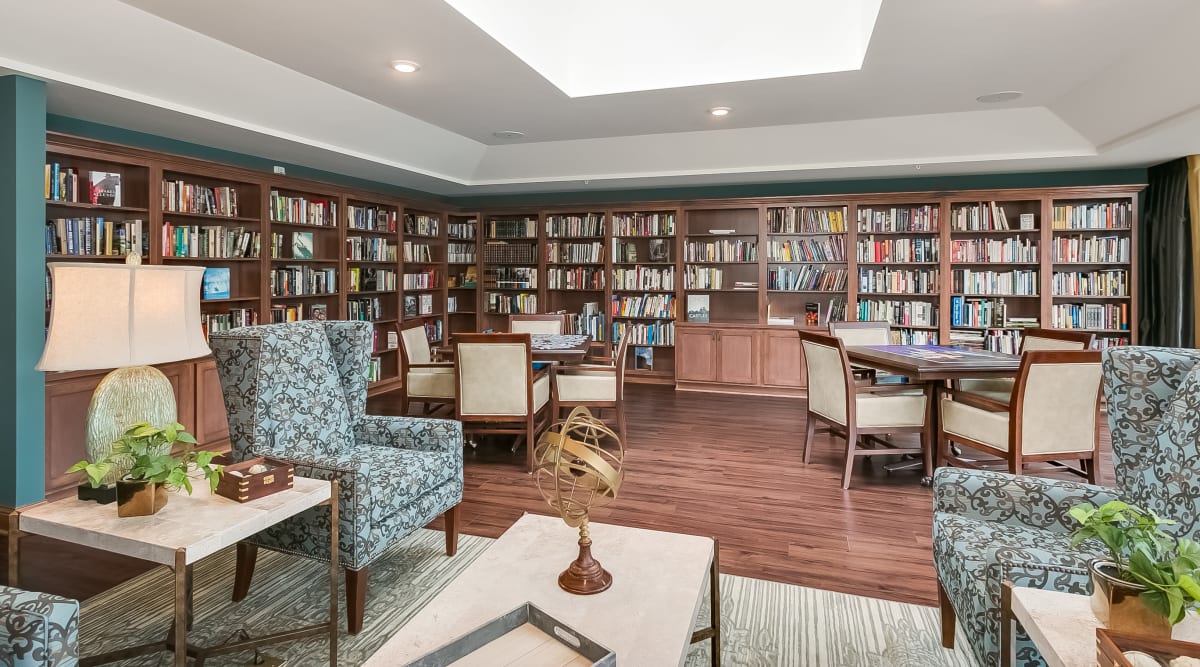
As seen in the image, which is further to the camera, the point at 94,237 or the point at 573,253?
the point at 573,253

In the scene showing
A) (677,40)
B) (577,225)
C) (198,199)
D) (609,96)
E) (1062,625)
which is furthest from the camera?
(577,225)

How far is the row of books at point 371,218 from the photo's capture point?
21.8 feet

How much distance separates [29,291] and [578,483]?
3.54 meters

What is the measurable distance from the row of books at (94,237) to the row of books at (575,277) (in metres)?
4.45

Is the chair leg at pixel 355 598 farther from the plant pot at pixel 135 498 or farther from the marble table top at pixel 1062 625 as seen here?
the marble table top at pixel 1062 625

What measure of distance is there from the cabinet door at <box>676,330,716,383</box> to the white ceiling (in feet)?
5.78

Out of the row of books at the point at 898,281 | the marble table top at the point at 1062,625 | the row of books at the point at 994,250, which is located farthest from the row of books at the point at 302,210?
the row of books at the point at 994,250

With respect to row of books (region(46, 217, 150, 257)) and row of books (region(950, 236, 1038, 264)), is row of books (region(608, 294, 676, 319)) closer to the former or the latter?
row of books (region(950, 236, 1038, 264))

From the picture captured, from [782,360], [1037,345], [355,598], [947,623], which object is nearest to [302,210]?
[355,598]

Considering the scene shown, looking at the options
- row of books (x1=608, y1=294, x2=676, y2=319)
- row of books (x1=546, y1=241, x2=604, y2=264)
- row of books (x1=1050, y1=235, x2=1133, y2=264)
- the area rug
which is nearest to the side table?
the area rug

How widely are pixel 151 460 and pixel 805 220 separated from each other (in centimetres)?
655

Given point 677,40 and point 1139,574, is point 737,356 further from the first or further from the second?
point 1139,574

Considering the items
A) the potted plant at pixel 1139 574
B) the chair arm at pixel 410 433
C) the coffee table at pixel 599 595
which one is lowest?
the coffee table at pixel 599 595

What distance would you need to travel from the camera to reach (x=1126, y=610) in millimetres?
1096
